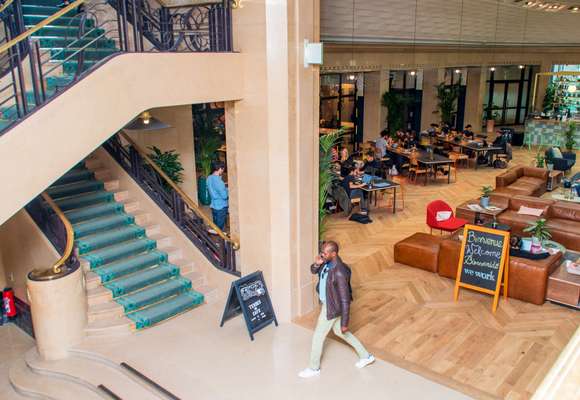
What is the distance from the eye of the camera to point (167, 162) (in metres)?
10.2

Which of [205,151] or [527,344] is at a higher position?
[205,151]

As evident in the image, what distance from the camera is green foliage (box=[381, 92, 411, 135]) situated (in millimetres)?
17516

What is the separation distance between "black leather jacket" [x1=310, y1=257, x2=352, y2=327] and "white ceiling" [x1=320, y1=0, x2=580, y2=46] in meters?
5.84

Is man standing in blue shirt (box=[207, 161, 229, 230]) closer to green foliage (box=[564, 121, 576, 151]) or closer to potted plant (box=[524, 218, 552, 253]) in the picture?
potted plant (box=[524, 218, 552, 253])

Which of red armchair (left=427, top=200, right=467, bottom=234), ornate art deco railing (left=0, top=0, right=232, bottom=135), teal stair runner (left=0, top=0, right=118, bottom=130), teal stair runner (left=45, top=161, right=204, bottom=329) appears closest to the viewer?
ornate art deco railing (left=0, top=0, right=232, bottom=135)

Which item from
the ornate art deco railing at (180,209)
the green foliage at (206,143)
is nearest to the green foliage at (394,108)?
the green foliage at (206,143)

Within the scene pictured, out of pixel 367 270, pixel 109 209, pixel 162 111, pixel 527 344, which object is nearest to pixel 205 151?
pixel 162 111

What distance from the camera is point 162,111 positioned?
1062cm

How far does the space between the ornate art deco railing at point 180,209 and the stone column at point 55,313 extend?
1.88m

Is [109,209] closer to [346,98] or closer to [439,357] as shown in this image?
[439,357]

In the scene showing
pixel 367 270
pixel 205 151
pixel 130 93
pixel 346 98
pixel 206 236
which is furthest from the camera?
pixel 346 98

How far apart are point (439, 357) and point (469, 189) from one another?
27.9ft

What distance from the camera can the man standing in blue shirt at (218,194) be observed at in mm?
8516

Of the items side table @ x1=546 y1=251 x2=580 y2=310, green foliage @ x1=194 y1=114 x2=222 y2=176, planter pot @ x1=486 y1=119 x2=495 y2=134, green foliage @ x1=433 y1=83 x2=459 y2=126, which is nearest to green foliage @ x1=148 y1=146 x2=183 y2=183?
green foliage @ x1=194 y1=114 x2=222 y2=176
